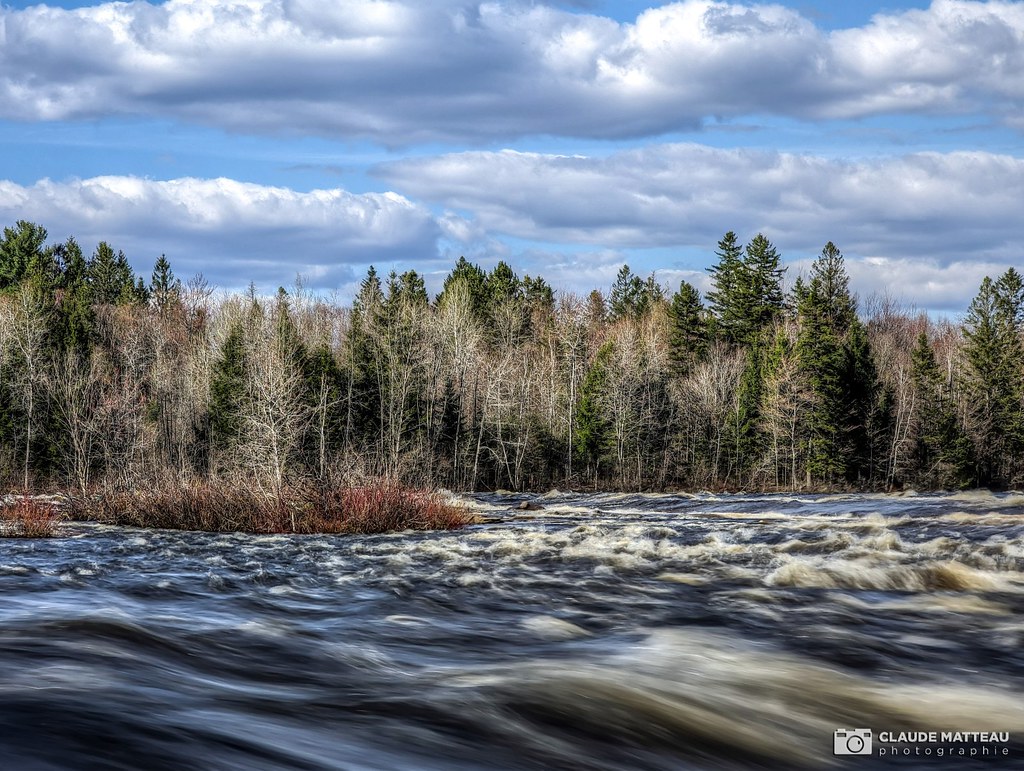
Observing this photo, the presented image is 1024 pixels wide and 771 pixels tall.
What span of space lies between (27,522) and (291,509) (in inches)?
249

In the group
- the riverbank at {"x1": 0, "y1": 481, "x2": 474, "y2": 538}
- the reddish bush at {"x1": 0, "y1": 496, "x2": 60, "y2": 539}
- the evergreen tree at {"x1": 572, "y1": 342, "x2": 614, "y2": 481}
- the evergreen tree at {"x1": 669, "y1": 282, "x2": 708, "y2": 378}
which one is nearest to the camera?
the reddish bush at {"x1": 0, "y1": 496, "x2": 60, "y2": 539}

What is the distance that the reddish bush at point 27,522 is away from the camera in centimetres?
2366

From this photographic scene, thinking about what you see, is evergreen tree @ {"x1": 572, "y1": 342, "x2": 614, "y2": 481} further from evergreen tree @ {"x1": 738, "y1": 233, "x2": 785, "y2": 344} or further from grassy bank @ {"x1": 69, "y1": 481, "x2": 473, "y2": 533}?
grassy bank @ {"x1": 69, "y1": 481, "x2": 473, "y2": 533}

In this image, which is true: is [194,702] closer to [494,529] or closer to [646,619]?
[646,619]

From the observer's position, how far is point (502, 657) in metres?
9.38

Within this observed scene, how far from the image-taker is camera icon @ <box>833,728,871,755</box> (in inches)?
264

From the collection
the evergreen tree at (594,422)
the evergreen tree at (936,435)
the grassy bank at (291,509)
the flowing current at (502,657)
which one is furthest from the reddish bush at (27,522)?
the evergreen tree at (936,435)

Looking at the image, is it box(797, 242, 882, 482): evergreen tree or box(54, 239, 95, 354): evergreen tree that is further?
box(54, 239, 95, 354): evergreen tree

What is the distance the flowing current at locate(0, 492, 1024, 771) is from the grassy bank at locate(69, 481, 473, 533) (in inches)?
275

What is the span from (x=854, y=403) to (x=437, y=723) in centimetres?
7095

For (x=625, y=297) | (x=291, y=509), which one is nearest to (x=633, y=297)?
(x=625, y=297)

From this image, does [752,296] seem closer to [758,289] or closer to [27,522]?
[758,289]

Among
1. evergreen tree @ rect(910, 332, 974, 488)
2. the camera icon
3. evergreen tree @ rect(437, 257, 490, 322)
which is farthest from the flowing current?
evergreen tree @ rect(437, 257, 490, 322)

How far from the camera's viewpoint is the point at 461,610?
12383 mm
